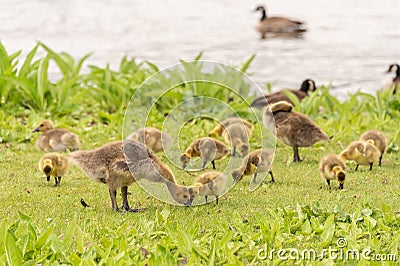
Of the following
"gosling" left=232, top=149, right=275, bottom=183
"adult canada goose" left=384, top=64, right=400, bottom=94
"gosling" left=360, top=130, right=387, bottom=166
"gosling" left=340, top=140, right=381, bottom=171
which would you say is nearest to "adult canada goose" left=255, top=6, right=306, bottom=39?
"adult canada goose" left=384, top=64, right=400, bottom=94

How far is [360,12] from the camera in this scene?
20.4m

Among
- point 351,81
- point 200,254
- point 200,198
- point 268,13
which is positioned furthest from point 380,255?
point 268,13

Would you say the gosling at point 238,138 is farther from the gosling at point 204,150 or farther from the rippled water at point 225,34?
the rippled water at point 225,34

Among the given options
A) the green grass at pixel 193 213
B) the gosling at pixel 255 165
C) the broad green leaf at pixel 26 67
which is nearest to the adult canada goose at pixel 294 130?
the green grass at pixel 193 213

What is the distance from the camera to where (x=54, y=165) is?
21.9 ft

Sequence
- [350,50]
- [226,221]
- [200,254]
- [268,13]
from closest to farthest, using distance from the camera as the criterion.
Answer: [200,254]
[226,221]
[350,50]
[268,13]

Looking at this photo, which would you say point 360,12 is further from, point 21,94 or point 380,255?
point 380,255

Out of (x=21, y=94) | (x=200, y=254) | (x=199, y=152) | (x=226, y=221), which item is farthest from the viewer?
(x=21, y=94)

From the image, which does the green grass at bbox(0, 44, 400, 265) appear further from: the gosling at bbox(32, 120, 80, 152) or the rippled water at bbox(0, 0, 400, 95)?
the rippled water at bbox(0, 0, 400, 95)

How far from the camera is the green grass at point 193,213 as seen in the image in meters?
4.91

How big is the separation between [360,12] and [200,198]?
1557cm

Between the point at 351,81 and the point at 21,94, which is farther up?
the point at 21,94

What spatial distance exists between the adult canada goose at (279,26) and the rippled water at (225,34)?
10.9 inches

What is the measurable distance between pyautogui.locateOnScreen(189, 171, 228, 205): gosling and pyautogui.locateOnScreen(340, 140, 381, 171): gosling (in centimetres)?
167
